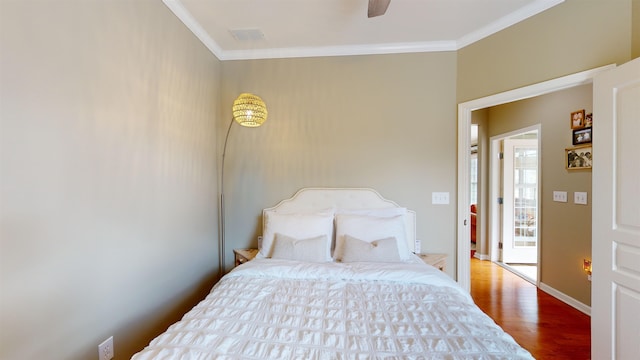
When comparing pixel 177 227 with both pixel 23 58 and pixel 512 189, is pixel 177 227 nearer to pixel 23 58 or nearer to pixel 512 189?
pixel 23 58

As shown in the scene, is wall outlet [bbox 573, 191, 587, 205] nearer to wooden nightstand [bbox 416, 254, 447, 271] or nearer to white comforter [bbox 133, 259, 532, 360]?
wooden nightstand [bbox 416, 254, 447, 271]

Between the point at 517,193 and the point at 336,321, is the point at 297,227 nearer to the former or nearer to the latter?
the point at 336,321

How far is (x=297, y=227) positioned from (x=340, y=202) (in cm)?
57

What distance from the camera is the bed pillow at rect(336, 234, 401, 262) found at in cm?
200

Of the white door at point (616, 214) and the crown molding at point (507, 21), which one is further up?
the crown molding at point (507, 21)

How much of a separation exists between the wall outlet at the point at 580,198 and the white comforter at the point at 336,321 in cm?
220

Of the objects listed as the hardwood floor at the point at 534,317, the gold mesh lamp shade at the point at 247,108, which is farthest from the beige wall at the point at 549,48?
the hardwood floor at the point at 534,317

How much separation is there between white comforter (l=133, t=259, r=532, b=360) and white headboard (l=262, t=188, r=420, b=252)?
0.82 metres

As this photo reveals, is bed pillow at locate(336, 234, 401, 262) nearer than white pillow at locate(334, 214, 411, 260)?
Yes

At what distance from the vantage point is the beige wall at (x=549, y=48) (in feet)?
A: 5.44

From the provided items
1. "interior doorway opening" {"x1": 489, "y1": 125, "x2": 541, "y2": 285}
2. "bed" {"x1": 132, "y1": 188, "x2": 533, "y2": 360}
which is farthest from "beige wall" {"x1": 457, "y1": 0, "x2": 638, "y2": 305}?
"bed" {"x1": 132, "y1": 188, "x2": 533, "y2": 360}

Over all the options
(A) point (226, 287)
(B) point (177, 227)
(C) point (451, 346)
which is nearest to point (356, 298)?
(C) point (451, 346)

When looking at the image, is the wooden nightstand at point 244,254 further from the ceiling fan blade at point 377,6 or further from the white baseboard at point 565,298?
the white baseboard at point 565,298

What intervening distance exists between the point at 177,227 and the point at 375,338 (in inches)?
67.1
